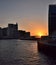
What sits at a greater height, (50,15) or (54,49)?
(50,15)

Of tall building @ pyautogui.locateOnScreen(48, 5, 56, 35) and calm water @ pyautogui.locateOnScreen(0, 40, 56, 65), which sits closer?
calm water @ pyautogui.locateOnScreen(0, 40, 56, 65)

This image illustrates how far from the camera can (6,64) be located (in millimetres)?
34312

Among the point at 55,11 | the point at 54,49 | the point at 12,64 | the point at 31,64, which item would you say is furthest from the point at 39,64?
the point at 55,11

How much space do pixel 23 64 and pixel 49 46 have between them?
23667mm

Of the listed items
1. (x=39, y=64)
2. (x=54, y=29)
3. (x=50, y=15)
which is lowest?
(x=39, y=64)

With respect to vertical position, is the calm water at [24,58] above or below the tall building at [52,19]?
below

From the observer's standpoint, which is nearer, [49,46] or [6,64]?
[6,64]

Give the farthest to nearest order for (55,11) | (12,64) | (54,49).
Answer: (55,11) → (54,49) → (12,64)

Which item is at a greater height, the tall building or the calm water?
the tall building

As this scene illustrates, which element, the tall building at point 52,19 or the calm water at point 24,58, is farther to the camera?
the tall building at point 52,19

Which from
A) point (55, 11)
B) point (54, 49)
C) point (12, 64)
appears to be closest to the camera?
point (12, 64)

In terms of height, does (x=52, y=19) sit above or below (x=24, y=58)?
above

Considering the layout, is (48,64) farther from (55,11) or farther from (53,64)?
(55,11)

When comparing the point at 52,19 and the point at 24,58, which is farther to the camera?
the point at 52,19
